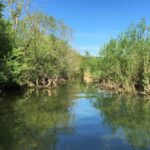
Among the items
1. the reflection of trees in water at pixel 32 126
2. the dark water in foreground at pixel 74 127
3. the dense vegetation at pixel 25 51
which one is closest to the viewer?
the dark water in foreground at pixel 74 127

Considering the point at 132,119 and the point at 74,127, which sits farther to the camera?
the point at 132,119

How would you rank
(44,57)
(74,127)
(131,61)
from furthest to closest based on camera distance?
(44,57) → (131,61) → (74,127)

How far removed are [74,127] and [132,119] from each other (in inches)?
148

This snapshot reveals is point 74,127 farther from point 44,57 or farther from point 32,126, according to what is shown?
point 44,57

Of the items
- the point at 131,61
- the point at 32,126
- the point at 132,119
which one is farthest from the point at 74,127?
the point at 131,61

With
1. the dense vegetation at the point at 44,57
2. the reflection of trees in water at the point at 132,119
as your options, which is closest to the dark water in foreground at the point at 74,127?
the reflection of trees in water at the point at 132,119

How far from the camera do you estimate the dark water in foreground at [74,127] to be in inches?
477

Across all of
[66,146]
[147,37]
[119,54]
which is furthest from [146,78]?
[66,146]

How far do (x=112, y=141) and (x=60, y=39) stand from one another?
50463 millimetres

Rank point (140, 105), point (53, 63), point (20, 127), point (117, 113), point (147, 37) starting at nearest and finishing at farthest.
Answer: point (20, 127) → point (117, 113) → point (140, 105) → point (147, 37) → point (53, 63)

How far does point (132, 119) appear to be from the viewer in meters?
17.3

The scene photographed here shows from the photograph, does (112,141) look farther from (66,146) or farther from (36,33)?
(36,33)

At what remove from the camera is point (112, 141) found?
496 inches

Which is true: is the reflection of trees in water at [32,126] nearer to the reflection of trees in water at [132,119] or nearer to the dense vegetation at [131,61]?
the reflection of trees in water at [132,119]
